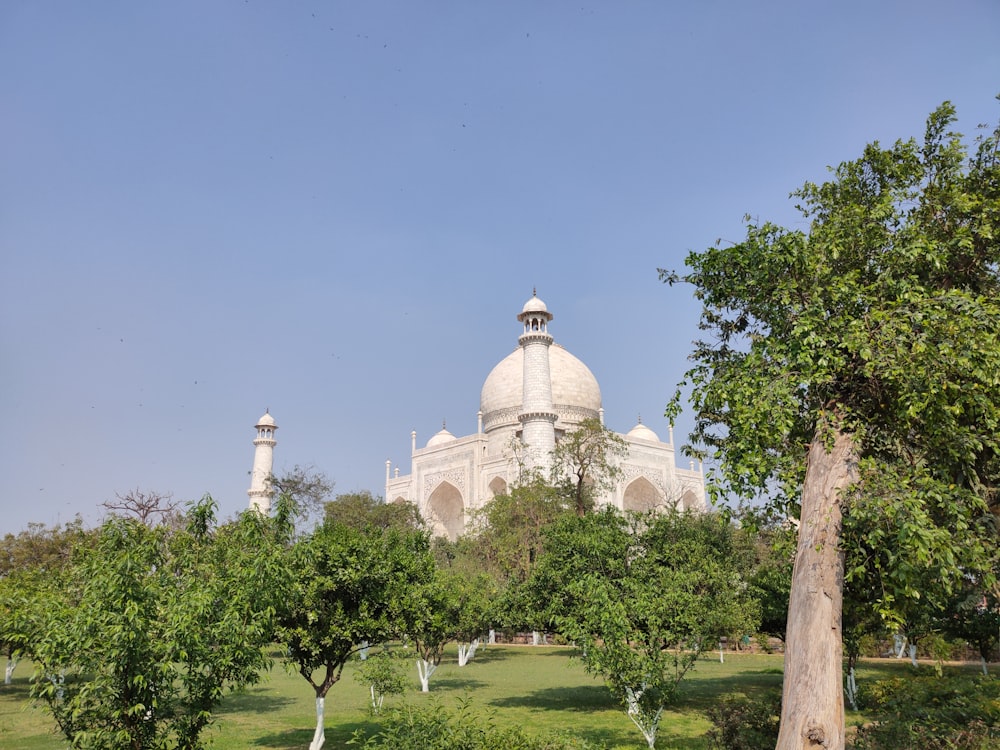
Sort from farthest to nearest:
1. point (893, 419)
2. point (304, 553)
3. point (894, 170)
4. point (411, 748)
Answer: point (894, 170) → point (304, 553) → point (893, 419) → point (411, 748)

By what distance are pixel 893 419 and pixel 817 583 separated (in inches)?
83.3

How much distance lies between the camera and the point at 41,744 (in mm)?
11383

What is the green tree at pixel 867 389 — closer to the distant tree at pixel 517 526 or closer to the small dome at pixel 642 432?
the distant tree at pixel 517 526

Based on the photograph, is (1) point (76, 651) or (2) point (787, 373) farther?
(2) point (787, 373)

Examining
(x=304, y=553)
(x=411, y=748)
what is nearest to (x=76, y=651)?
(x=304, y=553)

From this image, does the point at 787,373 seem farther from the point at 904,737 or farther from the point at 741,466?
the point at 904,737

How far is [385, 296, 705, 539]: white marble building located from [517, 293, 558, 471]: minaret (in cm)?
38

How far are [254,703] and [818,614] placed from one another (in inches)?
533

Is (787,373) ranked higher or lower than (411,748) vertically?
higher

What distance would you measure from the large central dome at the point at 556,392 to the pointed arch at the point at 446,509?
4.73 metres

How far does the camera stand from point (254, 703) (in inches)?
633

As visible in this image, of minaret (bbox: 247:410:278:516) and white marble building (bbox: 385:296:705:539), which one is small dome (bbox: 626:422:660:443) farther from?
minaret (bbox: 247:410:278:516)

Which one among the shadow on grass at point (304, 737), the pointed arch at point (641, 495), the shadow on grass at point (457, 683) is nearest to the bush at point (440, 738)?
the shadow on grass at point (304, 737)

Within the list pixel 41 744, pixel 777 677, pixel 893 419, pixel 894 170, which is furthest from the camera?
pixel 777 677
